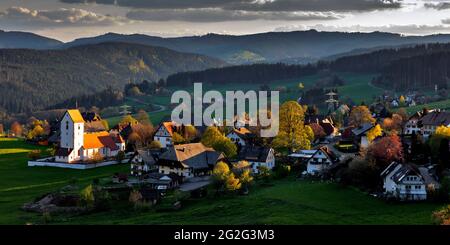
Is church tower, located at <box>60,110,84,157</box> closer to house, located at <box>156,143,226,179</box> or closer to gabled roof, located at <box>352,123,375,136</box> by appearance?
house, located at <box>156,143,226,179</box>

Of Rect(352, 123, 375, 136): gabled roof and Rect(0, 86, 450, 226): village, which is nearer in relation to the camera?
Rect(0, 86, 450, 226): village

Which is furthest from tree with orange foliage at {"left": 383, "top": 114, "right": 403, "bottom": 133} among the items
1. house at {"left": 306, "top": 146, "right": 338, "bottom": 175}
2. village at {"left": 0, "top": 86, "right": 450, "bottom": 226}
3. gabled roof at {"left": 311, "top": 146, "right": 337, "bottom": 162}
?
house at {"left": 306, "top": 146, "right": 338, "bottom": 175}

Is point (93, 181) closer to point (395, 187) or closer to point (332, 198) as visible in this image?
point (332, 198)

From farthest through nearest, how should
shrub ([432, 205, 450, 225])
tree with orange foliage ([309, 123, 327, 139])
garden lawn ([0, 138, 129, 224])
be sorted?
tree with orange foliage ([309, 123, 327, 139]) → garden lawn ([0, 138, 129, 224]) → shrub ([432, 205, 450, 225])

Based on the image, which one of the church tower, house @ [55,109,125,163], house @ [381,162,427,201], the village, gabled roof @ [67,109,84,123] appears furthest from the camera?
gabled roof @ [67,109,84,123]

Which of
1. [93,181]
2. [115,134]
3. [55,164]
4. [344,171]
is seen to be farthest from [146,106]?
[344,171]

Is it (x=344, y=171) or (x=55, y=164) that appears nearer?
(x=344, y=171)
